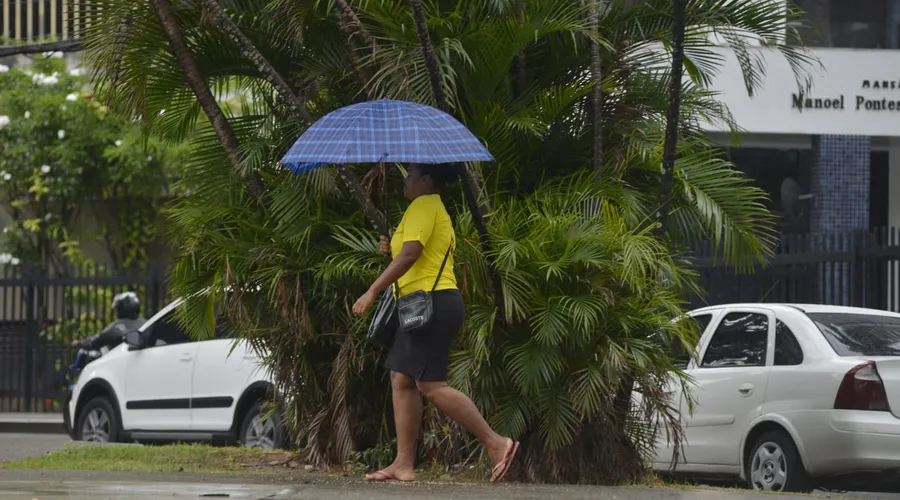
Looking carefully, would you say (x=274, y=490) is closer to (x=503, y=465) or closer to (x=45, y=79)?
(x=503, y=465)

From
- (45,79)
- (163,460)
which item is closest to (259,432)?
(163,460)

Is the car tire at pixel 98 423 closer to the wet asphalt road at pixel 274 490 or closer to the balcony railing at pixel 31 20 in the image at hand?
the wet asphalt road at pixel 274 490

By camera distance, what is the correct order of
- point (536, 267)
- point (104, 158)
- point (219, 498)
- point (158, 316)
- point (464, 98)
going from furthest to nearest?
point (104, 158)
point (158, 316)
point (464, 98)
point (536, 267)
point (219, 498)

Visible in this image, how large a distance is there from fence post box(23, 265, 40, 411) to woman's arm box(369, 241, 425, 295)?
13.1 metres

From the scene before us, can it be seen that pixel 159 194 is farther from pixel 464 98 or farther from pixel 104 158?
pixel 464 98

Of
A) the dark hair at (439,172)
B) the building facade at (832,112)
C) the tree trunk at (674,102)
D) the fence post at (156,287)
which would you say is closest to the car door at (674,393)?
the tree trunk at (674,102)

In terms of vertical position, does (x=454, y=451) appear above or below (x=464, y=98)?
below

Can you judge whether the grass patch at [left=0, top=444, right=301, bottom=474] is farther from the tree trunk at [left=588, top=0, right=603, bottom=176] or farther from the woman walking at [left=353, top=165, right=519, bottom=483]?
the tree trunk at [left=588, top=0, right=603, bottom=176]

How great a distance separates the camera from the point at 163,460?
27.8 ft

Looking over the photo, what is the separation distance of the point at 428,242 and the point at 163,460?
301cm

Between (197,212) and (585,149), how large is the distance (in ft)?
8.07

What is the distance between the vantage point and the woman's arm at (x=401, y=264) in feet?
20.8

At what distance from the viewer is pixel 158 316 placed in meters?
11.9

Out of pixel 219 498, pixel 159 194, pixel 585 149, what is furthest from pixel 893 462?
pixel 159 194
